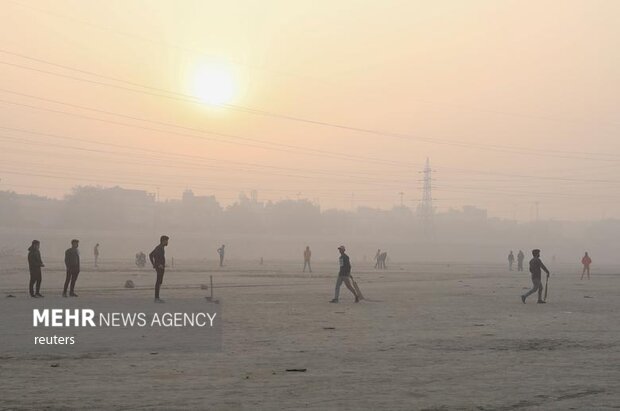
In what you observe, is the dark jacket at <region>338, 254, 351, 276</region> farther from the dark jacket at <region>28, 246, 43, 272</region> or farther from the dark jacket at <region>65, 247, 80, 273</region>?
the dark jacket at <region>28, 246, 43, 272</region>

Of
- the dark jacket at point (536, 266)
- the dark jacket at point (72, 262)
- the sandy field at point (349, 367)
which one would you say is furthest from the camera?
the dark jacket at point (536, 266)

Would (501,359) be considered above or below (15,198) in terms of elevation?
below

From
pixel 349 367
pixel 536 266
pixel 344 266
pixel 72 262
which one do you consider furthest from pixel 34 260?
pixel 536 266

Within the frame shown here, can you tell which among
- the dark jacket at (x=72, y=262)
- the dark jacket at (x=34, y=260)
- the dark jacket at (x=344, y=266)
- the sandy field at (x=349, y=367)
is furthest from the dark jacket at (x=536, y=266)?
the dark jacket at (x=34, y=260)

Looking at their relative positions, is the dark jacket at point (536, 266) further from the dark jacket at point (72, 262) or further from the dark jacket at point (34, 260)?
the dark jacket at point (34, 260)

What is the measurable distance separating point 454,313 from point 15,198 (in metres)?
185

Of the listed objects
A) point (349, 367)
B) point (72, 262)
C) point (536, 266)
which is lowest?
point (349, 367)

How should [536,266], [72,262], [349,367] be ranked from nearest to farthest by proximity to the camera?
[349,367], [72,262], [536,266]

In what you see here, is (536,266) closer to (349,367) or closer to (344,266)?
(344,266)

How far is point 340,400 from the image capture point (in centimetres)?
947

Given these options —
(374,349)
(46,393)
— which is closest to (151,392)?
(46,393)

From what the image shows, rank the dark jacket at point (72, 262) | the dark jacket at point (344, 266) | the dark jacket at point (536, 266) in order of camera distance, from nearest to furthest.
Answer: the dark jacket at point (72, 262), the dark jacket at point (344, 266), the dark jacket at point (536, 266)

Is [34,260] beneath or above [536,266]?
beneath

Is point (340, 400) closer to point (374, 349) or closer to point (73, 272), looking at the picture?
point (374, 349)
